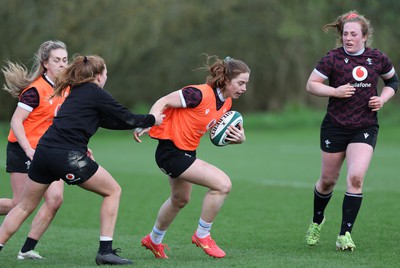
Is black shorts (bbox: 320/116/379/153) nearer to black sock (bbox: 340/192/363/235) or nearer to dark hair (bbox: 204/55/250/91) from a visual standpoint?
black sock (bbox: 340/192/363/235)

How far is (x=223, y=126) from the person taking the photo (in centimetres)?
746

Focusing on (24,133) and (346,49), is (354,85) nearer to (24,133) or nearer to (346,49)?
(346,49)

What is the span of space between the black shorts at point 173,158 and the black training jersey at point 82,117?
0.58 meters

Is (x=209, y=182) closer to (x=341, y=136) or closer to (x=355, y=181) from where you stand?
(x=355, y=181)

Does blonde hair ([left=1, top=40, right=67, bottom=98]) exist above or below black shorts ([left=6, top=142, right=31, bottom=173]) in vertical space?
above

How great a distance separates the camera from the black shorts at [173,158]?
7285 millimetres

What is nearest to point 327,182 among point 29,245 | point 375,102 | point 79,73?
point 375,102

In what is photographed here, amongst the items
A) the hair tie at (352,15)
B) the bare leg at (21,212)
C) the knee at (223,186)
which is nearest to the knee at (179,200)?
the knee at (223,186)

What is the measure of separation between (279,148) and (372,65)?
602 inches

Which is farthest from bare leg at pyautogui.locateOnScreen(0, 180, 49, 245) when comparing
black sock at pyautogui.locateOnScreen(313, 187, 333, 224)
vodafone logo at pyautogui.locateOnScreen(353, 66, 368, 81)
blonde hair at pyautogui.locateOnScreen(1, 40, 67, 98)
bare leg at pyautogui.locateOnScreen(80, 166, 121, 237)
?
vodafone logo at pyautogui.locateOnScreen(353, 66, 368, 81)

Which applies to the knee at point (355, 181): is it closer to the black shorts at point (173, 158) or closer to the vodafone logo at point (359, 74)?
the vodafone logo at point (359, 74)

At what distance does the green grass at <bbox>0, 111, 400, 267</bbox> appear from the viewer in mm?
7438

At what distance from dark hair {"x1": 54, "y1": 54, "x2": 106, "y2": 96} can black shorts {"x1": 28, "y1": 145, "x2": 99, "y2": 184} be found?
57 cm

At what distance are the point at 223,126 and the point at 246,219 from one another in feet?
11.2
